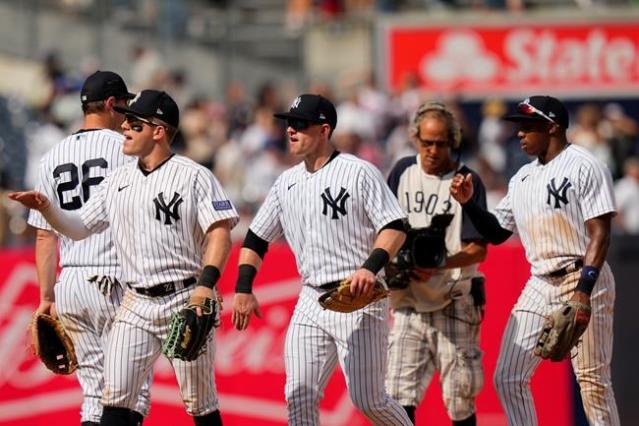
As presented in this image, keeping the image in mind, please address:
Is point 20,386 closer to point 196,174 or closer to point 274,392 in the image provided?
point 274,392

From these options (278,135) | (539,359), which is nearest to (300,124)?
(539,359)

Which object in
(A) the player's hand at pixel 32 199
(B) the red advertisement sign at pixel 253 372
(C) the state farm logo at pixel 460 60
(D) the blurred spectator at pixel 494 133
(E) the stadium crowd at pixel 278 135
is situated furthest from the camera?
(C) the state farm logo at pixel 460 60

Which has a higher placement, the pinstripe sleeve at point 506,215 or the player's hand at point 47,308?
the pinstripe sleeve at point 506,215

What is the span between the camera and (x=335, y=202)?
9461mm

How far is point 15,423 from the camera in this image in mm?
13891

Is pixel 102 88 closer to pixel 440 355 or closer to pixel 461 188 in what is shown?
pixel 461 188

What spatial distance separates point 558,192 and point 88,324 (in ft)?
10.4

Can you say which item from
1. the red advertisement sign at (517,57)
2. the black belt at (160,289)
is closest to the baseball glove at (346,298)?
the black belt at (160,289)

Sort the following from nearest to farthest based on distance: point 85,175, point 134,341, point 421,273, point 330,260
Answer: point 134,341 < point 330,260 < point 85,175 < point 421,273

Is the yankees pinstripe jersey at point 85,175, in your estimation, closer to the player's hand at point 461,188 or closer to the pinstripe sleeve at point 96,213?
the pinstripe sleeve at point 96,213

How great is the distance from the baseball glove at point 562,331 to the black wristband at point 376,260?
1.13 metres

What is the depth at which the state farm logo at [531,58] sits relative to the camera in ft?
64.0

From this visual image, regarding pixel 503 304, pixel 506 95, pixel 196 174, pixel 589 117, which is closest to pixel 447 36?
pixel 506 95

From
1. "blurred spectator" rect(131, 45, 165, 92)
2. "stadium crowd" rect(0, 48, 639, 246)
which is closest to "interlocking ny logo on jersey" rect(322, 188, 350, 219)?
"stadium crowd" rect(0, 48, 639, 246)
